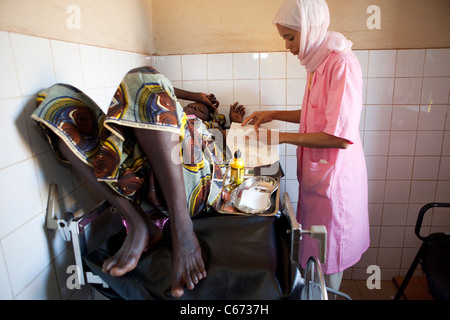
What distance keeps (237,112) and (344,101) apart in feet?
2.97

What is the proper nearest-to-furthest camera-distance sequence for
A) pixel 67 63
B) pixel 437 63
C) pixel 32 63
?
1. pixel 32 63
2. pixel 67 63
3. pixel 437 63

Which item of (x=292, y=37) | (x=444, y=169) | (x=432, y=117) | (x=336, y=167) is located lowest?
(x=444, y=169)

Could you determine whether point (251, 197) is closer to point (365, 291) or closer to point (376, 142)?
point (376, 142)

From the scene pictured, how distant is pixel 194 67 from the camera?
2041 mm

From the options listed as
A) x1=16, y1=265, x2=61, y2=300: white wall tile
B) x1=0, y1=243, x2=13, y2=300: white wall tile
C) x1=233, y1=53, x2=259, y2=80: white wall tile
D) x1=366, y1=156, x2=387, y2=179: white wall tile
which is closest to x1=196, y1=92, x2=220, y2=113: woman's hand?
x1=233, y1=53, x2=259, y2=80: white wall tile

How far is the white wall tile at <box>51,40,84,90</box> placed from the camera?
3.49 ft

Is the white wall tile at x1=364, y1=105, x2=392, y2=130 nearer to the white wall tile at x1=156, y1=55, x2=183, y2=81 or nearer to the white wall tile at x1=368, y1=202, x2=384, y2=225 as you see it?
the white wall tile at x1=368, y1=202, x2=384, y2=225

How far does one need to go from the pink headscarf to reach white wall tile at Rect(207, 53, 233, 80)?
68 cm

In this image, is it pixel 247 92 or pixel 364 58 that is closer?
pixel 364 58

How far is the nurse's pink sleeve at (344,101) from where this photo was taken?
1230 millimetres

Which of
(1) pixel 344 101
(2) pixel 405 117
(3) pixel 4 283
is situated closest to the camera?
(3) pixel 4 283

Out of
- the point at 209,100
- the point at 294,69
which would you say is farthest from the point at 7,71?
the point at 294,69
